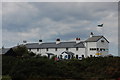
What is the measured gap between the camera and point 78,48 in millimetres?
57688

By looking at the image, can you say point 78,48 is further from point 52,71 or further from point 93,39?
point 52,71

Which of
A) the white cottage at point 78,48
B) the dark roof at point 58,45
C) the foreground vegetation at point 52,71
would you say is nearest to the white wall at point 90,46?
the white cottage at point 78,48

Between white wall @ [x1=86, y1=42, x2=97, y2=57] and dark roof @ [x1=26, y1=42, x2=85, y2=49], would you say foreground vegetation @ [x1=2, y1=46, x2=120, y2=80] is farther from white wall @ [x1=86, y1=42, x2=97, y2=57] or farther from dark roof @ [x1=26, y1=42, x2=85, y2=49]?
dark roof @ [x1=26, y1=42, x2=85, y2=49]

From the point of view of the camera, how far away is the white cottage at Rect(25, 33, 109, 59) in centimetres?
5647

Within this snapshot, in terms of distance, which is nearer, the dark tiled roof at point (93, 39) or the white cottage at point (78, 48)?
the white cottage at point (78, 48)

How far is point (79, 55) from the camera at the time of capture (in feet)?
188

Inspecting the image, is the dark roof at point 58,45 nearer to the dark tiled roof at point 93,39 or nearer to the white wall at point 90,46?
the white wall at point 90,46

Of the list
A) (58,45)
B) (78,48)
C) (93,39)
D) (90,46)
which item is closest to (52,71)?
(90,46)

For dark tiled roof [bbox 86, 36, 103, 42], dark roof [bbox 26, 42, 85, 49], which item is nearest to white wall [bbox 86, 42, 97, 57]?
dark tiled roof [bbox 86, 36, 103, 42]

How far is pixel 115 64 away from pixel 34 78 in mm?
8735

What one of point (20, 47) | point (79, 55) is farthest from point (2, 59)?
point (79, 55)

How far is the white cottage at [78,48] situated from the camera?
56469 mm

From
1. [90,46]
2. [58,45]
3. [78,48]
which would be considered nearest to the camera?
[90,46]

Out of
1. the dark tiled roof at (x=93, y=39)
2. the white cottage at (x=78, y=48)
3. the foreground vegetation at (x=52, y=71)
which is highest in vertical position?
the dark tiled roof at (x=93, y=39)
